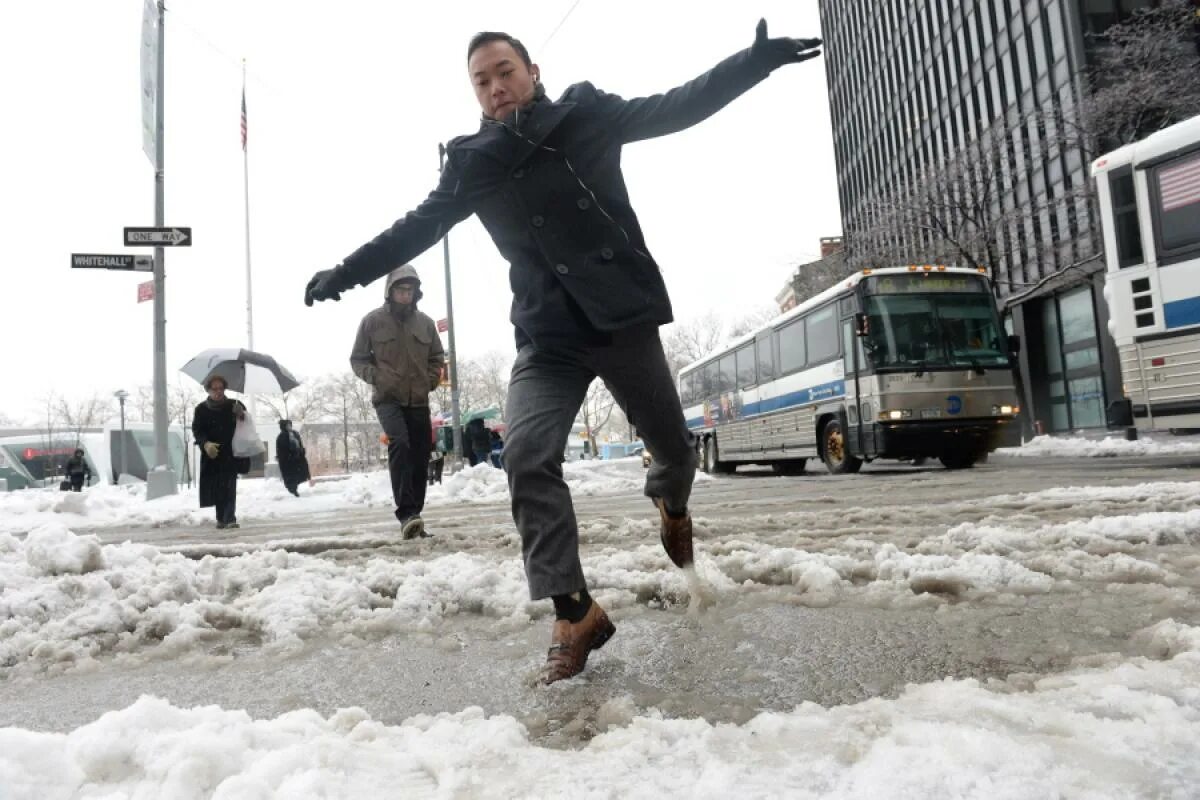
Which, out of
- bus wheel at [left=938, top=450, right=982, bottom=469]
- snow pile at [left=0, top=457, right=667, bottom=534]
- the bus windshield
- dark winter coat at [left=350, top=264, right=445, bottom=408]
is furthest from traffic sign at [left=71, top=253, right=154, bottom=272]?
bus wheel at [left=938, top=450, right=982, bottom=469]

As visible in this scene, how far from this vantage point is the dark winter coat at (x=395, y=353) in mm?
6785

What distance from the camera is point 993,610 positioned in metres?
3.04

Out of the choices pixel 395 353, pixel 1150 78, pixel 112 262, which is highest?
pixel 1150 78

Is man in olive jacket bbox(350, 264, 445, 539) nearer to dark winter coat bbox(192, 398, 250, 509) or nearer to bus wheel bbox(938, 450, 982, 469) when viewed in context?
dark winter coat bbox(192, 398, 250, 509)

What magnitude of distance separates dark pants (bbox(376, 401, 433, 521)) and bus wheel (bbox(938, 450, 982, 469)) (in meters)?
10.6

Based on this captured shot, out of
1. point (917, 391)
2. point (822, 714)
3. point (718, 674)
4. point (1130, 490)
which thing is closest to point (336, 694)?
point (718, 674)

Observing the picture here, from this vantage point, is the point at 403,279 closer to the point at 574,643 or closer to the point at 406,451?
the point at 406,451

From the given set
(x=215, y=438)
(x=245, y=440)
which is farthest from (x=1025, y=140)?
(x=215, y=438)

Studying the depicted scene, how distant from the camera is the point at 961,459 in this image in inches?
592

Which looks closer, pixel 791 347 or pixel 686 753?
pixel 686 753

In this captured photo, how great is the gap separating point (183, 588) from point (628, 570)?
1935mm

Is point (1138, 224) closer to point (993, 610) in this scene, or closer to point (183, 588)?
point (993, 610)

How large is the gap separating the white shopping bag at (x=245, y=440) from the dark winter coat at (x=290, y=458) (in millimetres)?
5873

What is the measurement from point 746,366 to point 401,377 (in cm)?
1374
